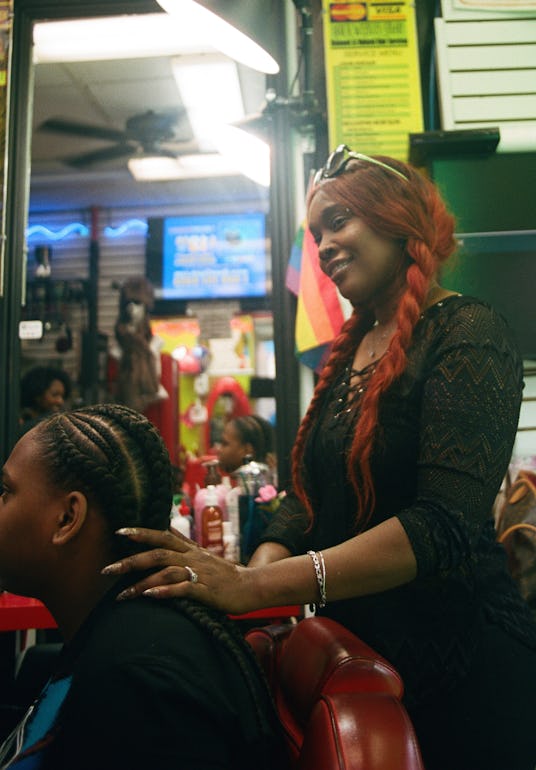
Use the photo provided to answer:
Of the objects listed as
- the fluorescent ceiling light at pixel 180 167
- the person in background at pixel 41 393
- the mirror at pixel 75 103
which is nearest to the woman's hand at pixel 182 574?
the mirror at pixel 75 103

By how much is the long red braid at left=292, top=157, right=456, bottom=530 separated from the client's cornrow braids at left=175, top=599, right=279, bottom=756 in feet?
1.58

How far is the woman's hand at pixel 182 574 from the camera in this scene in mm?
1001

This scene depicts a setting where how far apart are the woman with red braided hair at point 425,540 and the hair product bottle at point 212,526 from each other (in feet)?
3.51

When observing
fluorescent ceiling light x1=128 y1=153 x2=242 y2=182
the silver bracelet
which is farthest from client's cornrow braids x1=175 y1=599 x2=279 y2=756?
fluorescent ceiling light x1=128 y1=153 x2=242 y2=182

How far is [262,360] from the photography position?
281 inches

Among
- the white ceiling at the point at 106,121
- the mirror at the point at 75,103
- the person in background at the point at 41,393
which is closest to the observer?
the mirror at the point at 75,103

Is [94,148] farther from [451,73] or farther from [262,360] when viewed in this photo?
[451,73]

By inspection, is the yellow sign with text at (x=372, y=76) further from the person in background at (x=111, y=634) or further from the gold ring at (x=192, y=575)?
the gold ring at (x=192, y=575)

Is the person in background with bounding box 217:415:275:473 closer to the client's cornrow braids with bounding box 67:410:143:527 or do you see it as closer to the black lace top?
the black lace top

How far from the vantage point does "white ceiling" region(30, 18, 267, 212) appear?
4.97 m

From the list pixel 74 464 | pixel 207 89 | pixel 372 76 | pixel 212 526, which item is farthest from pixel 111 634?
pixel 207 89

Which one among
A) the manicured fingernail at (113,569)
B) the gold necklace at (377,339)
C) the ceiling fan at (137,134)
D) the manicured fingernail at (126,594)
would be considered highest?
the ceiling fan at (137,134)

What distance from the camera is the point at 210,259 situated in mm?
6980

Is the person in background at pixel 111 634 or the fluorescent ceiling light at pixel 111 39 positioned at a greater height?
the fluorescent ceiling light at pixel 111 39
